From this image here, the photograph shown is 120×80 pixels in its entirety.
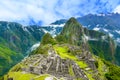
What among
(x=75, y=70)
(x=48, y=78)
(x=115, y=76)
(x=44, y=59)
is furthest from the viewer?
(x=115, y=76)

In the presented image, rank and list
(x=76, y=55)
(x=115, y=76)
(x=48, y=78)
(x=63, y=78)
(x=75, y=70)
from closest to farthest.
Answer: (x=48, y=78) → (x=63, y=78) → (x=75, y=70) → (x=115, y=76) → (x=76, y=55)

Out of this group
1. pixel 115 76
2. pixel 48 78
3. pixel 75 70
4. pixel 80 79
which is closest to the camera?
pixel 48 78

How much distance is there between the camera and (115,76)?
159625mm

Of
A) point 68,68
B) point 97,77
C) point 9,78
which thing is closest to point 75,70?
point 68,68

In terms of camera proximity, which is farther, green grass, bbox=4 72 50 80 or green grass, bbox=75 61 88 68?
green grass, bbox=75 61 88 68

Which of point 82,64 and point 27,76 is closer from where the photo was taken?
point 27,76

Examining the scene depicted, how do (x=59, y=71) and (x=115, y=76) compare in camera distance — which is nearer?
(x=59, y=71)

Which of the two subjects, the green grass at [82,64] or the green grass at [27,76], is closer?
the green grass at [27,76]

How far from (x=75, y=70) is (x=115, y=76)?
3000 centimetres

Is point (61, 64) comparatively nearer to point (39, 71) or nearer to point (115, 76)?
point (39, 71)

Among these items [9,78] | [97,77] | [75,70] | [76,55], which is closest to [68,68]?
[75,70]

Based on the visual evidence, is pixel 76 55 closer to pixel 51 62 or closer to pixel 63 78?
pixel 51 62

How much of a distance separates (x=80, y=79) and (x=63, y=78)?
1458 centimetres

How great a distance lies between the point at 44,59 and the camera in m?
147
